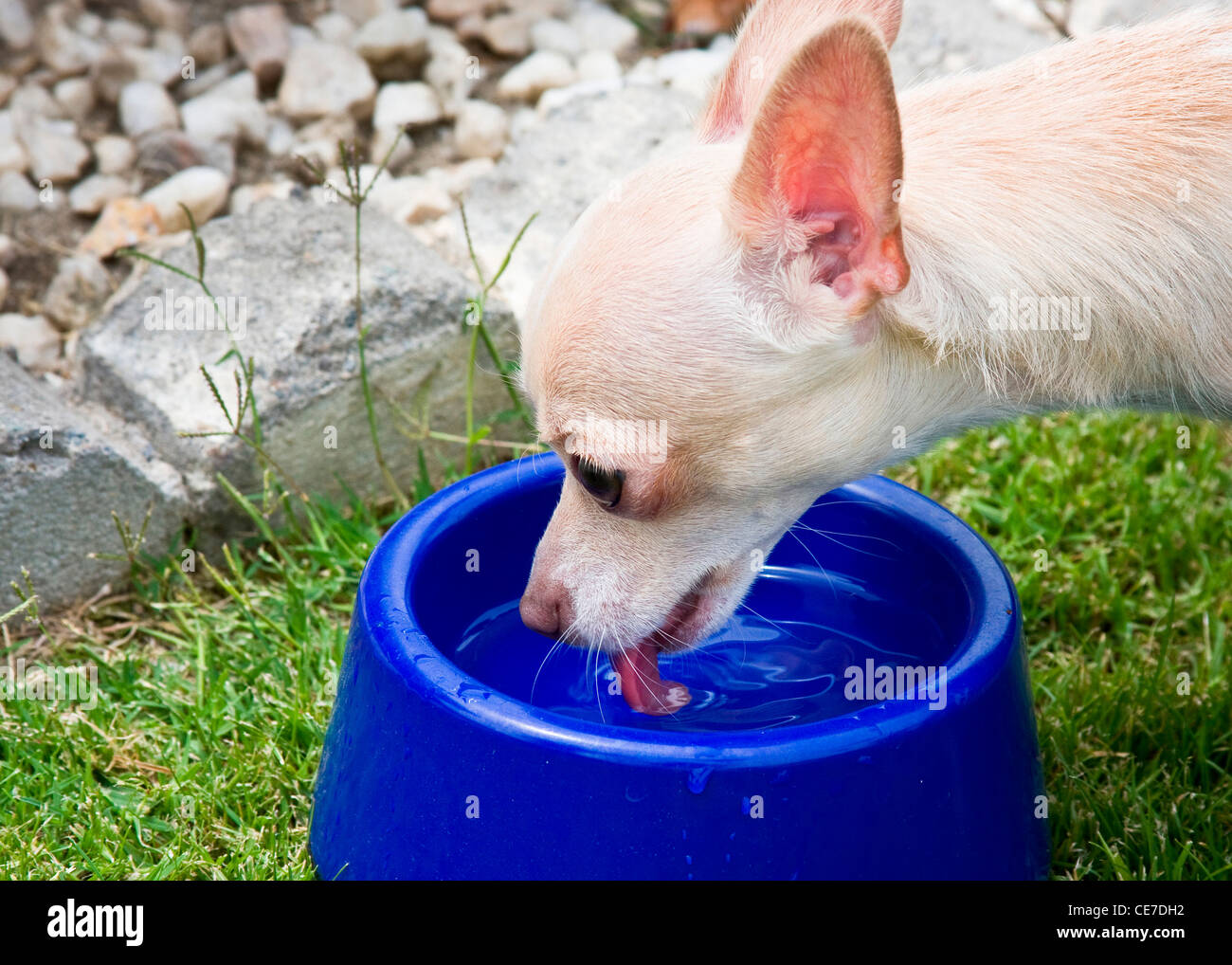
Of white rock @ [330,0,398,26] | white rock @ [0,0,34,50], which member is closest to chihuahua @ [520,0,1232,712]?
white rock @ [330,0,398,26]

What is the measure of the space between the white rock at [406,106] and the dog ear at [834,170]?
9.21ft

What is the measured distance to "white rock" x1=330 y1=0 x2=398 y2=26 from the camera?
4.98 metres

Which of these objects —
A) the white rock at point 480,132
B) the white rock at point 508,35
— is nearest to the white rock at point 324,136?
the white rock at point 480,132

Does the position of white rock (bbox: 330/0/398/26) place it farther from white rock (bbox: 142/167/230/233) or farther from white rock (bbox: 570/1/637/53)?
white rock (bbox: 142/167/230/233)

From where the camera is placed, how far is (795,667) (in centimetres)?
279

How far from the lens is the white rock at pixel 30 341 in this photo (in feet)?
11.8

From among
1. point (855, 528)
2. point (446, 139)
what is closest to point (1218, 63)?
point (855, 528)

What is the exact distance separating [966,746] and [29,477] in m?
2.06

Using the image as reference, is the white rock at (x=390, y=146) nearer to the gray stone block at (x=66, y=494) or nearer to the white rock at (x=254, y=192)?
the white rock at (x=254, y=192)

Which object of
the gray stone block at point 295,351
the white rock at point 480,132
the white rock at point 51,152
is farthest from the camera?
the white rock at point 480,132

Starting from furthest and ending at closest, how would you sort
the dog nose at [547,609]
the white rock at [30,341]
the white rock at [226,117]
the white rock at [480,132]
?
the white rock at [480,132], the white rock at [226,117], the white rock at [30,341], the dog nose at [547,609]

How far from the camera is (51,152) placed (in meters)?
4.24

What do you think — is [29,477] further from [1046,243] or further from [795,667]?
[1046,243]

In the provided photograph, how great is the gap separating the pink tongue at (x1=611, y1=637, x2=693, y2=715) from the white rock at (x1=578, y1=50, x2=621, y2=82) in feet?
9.62
